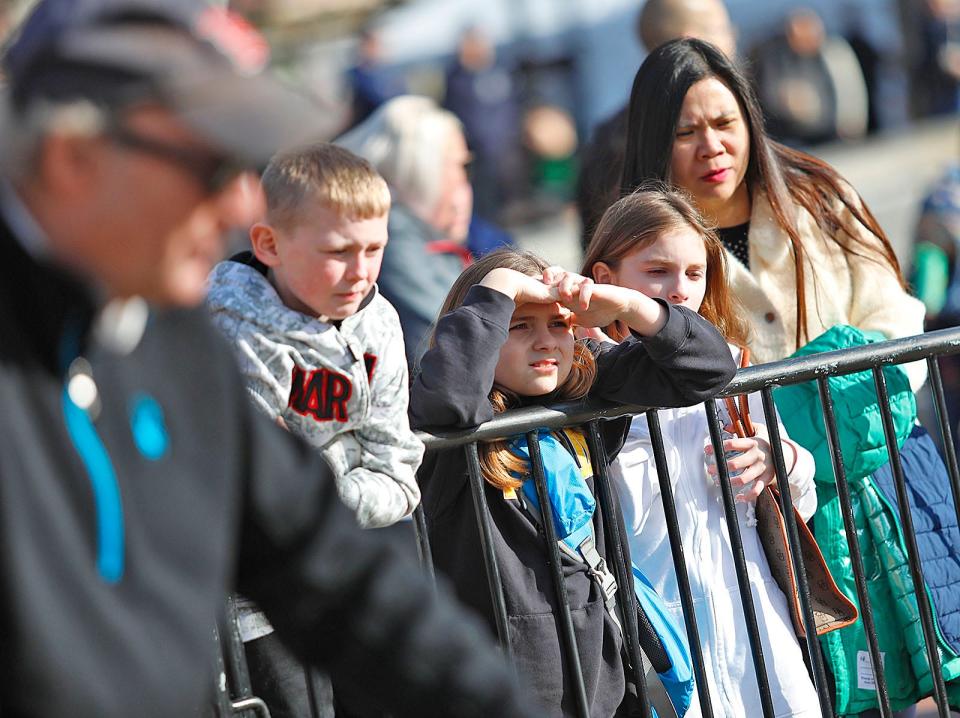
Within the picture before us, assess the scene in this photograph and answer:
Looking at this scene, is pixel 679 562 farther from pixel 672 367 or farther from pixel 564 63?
pixel 564 63

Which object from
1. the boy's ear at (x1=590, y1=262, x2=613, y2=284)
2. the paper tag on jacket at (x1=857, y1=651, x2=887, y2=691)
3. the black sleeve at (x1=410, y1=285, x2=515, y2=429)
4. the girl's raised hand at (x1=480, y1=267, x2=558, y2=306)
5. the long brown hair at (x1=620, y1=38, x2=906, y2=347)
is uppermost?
the long brown hair at (x1=620, y1=38, x2=906, y2=347)

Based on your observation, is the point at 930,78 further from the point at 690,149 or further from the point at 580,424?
the point at 580,424

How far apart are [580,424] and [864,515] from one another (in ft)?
3.27

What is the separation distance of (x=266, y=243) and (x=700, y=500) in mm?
1270

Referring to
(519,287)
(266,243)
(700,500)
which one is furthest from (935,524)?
(266,243)

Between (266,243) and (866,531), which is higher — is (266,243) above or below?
above

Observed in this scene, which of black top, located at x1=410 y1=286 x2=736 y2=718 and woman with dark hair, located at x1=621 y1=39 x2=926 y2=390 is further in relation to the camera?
woman with dark hair, located at x1=621 y1=39 x2=926 y2=390

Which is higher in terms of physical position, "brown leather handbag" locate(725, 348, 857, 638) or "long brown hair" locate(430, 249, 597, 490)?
"long brown hair" locate(430, 249, 597, 490)

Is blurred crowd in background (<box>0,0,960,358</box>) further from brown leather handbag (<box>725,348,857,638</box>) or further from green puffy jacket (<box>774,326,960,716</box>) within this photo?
brown leather handbag (<box>725,348,857,638</box>)

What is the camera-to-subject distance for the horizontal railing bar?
3.19 meters

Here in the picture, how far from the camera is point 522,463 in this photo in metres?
3.31

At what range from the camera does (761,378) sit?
3521 millimetres

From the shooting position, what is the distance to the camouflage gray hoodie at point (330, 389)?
296 cm

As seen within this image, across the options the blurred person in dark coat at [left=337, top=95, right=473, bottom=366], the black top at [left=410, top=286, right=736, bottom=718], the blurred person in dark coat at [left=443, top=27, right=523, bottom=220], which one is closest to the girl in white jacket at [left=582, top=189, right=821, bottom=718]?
the black top at [left=410, top=286, right=736, bottom=718]
